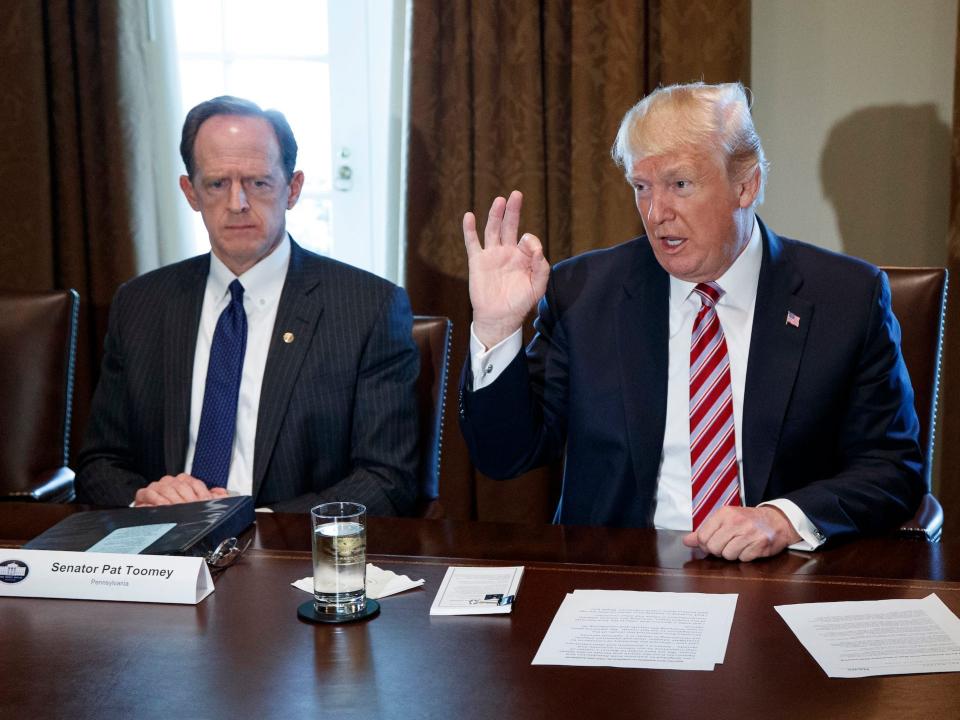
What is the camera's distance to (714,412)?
2.13m

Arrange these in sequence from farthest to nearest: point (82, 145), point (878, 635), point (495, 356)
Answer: point (82, 145) < point (495, 356) < point (878, 635)

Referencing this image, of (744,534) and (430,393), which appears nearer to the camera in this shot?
(744,534)

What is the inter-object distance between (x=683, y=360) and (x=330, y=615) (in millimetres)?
999

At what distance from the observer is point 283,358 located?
2.39 m

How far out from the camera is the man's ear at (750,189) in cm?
219

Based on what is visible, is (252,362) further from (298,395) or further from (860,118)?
(860,118)

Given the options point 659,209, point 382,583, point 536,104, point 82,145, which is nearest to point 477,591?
point 382,583

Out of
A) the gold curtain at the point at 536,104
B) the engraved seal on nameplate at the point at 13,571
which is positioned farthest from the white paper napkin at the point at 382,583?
the gold curtain at the point at 536,104

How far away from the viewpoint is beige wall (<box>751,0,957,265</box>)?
3221mm

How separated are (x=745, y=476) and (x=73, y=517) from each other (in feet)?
3.93

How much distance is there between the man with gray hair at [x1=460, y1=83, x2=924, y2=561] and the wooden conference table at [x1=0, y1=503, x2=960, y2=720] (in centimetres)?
36

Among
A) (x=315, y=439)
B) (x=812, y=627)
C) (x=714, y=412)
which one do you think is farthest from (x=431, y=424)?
(x=812, y=627)

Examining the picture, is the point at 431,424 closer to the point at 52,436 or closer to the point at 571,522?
the point at 571,522

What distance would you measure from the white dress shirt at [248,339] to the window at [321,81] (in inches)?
39.1
